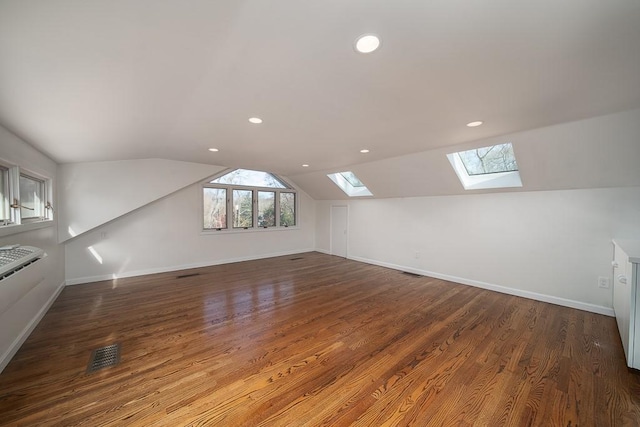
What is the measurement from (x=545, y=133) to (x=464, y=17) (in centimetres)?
253

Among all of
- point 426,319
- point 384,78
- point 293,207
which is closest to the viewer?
point 384,78

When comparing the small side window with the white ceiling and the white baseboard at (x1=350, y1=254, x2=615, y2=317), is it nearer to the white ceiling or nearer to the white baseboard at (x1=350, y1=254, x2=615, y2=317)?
the white ceiling

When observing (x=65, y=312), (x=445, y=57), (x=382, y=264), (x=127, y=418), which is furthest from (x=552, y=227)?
(x=65, y=312)

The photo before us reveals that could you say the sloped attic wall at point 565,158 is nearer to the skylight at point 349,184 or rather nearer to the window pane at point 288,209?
the skylight at point 349,184

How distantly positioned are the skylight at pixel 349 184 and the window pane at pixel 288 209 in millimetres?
1799

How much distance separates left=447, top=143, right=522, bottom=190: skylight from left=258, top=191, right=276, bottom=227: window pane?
15.7 feet

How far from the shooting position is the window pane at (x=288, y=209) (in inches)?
287

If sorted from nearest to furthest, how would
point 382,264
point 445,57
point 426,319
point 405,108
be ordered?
point 445,57 < point 405,108 < point 426,319 < point 382,264

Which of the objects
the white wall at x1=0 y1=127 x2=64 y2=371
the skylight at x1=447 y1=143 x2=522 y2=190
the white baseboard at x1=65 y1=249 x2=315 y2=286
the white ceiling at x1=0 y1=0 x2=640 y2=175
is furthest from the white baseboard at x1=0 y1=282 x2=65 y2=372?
the skylight at x1=447 y1=143 x2=522 y2=190

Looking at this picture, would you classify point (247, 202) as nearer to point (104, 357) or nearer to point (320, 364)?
point (104, 357)

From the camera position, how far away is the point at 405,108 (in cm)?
231

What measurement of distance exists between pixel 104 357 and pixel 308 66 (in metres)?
3.14

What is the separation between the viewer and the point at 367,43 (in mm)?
1396

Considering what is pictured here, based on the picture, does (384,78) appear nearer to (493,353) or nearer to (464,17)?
(464,17)
